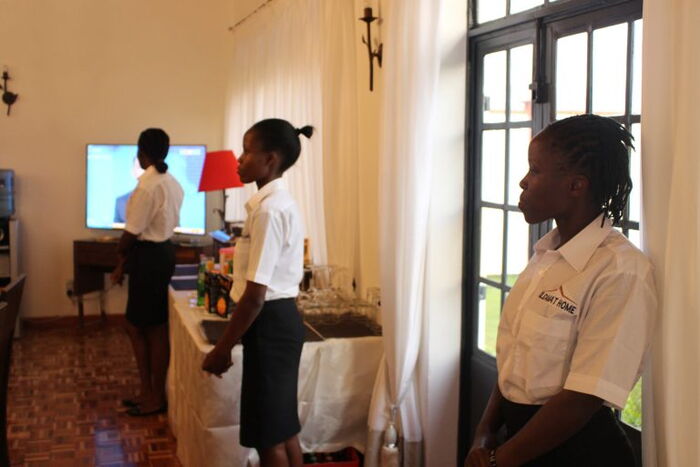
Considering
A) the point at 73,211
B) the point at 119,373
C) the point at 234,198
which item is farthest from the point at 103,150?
the point at 119,373

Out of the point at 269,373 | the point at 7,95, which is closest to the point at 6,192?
the point at 7,95

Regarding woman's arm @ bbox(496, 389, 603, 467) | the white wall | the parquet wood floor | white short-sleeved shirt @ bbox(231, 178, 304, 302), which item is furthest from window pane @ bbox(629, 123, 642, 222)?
the white wall

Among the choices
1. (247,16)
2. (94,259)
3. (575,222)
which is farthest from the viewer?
(94,259)

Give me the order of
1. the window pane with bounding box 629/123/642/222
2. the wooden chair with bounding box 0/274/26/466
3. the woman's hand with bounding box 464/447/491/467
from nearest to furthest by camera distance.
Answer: the woman's hand with bounding box 464/447/491/467 < the window pane with bounding box 629/123/642/222 < the wooden chair with bounding box 0/274/26/466

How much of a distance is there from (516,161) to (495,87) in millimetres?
328

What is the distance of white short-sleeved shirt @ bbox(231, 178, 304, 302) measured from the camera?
278 cm

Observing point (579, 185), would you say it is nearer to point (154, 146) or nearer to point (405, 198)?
point (405, 198)

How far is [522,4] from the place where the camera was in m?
2.86

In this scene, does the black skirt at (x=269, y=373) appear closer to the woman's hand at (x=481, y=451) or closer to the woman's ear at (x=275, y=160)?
the woman's ear at (x=275, y=160)

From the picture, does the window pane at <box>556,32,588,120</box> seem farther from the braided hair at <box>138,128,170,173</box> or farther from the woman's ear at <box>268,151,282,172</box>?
the braided hair at <box>138,128,170,173</box>

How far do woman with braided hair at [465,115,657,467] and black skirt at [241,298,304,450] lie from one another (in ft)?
3.84

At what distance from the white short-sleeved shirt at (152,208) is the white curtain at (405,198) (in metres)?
1.76

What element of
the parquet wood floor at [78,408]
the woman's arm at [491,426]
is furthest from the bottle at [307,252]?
the woman's arm at [491,426]

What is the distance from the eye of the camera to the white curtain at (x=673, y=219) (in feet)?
5.49
